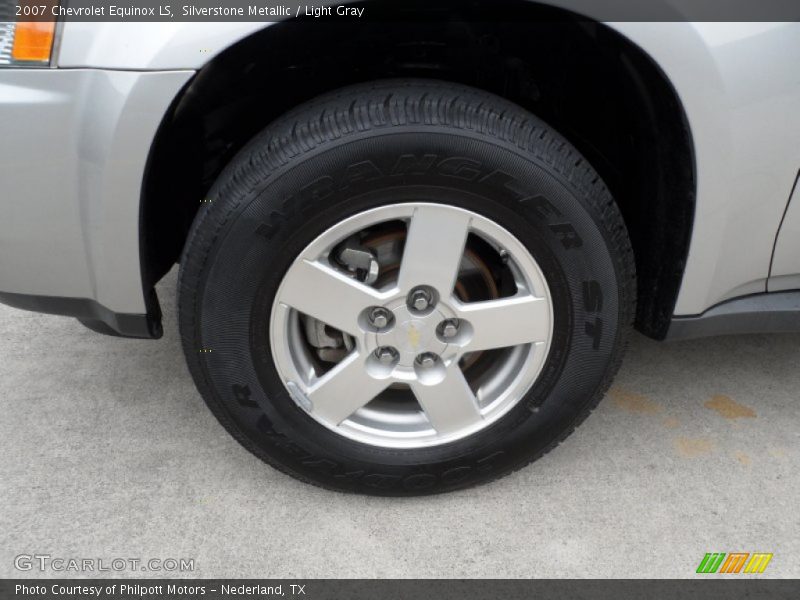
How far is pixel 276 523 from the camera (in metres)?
1.74

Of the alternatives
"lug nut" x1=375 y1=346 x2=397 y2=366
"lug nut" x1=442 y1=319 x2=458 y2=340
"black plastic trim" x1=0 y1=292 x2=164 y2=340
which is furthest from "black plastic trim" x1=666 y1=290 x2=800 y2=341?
"black plastic trim" x1=0 y1=292 x2=164 y2=340

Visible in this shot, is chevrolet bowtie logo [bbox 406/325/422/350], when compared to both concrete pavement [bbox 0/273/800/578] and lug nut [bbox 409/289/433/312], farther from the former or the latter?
concrete pavement [bbox 0/273/800/578]

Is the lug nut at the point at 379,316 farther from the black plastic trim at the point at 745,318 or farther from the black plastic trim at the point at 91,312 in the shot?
the black plastic trim at the point at 745,318

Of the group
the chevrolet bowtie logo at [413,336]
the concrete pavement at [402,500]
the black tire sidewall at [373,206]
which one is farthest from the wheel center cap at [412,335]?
the concrete pavement at [402,500]

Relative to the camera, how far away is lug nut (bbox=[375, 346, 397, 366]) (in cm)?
168

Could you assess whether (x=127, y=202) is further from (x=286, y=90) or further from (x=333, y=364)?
(x=333, y=364)

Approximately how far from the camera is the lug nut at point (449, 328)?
165 cm

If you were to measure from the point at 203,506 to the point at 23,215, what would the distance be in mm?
787

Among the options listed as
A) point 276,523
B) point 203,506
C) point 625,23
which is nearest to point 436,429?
point 276,523

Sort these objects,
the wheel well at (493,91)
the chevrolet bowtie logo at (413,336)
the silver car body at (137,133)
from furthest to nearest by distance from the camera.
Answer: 1. the chevrolet bowtie logo at (413,336)
2. the wheel well at (493,91)
3. the silver car body at (137,133)

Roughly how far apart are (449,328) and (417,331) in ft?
0.24

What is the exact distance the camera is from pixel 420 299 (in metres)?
1.61

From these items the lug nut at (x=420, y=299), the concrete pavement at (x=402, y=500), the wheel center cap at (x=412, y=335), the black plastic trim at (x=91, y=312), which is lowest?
the concrete pavement at (x=402, y=500)

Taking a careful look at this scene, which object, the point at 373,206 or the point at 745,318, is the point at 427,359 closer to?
the point at 373,206
